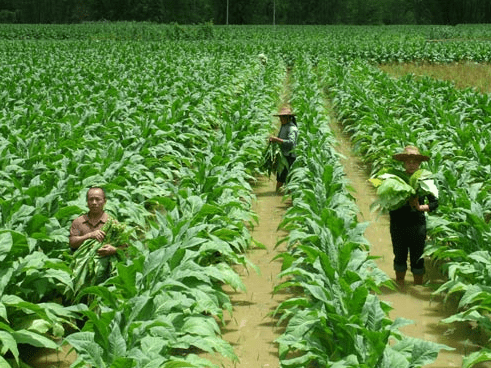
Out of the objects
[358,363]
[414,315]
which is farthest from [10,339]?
[414,315]

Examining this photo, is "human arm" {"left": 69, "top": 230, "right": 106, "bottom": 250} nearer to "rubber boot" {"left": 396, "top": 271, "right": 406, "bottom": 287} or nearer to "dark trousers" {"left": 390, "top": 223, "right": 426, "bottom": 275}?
"dark trousers" {"left": 390, "top": 223, "right": 426, "bottom": 275}

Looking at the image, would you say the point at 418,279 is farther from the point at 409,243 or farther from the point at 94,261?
the point at 94,261

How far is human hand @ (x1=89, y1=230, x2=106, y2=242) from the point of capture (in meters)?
5.75

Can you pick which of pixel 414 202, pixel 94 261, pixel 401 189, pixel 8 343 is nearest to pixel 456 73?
pixel 414 202

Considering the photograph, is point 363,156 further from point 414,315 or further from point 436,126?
point 414,315

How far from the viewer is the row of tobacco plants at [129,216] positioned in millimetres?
4676

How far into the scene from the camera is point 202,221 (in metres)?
6.88

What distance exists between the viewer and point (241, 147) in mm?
11266

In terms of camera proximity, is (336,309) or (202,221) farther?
(202,221)

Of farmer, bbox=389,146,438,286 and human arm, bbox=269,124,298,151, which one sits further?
human arm, bbox=269,124,298,151

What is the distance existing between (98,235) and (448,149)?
6.69 metres

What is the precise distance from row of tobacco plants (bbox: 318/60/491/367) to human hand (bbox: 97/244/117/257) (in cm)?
283

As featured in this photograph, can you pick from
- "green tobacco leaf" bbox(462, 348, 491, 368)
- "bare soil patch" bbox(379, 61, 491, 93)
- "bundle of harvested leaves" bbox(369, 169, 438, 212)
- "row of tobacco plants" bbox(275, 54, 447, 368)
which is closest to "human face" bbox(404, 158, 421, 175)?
"bundle of harvested leaves" bbox(369, 169, 438, 212)

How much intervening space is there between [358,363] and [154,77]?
17.6 meters
